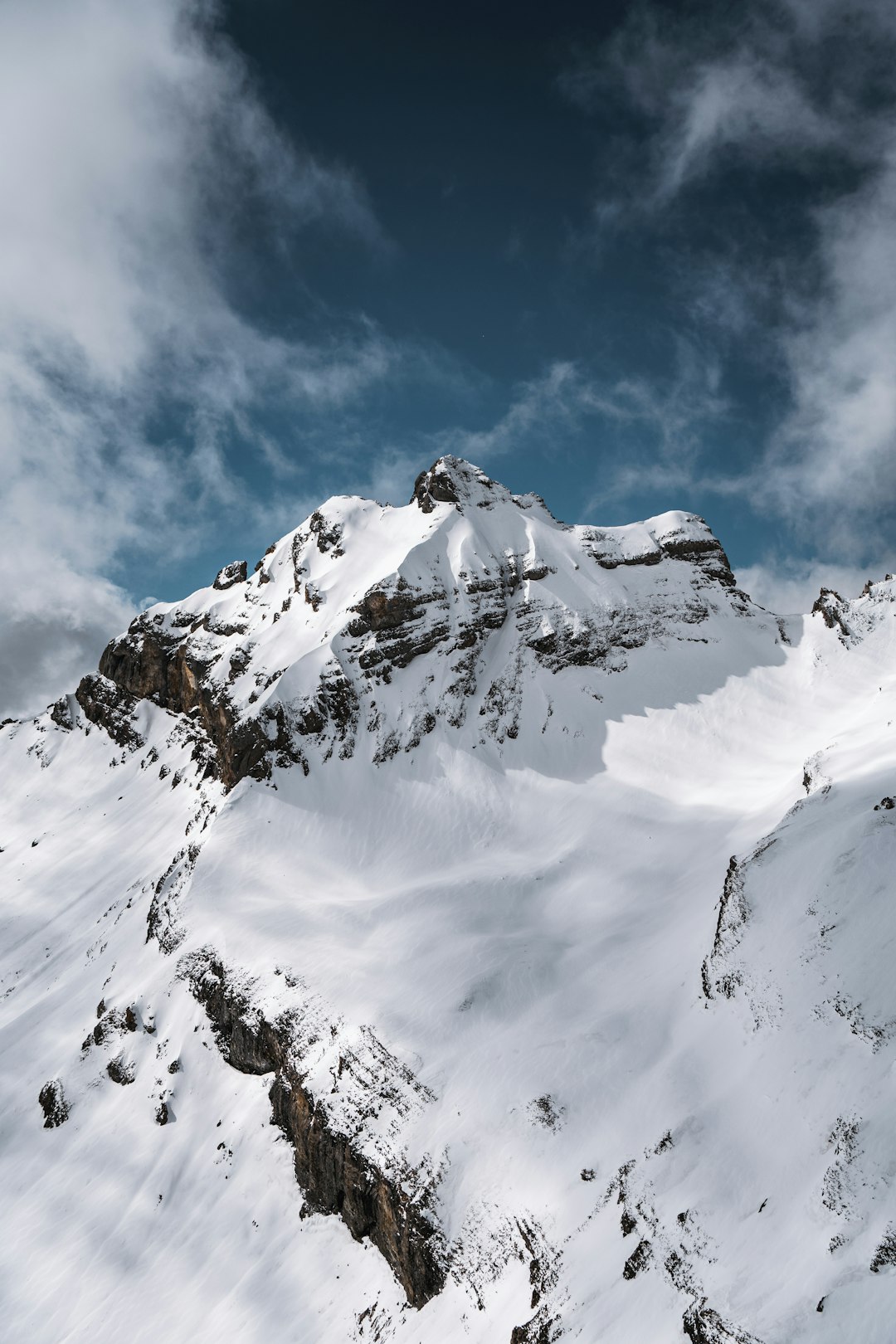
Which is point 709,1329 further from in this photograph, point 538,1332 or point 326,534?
point 326,534

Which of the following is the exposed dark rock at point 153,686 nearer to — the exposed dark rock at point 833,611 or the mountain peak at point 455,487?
the mountain peak at point 455,487

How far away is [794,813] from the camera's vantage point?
125ft

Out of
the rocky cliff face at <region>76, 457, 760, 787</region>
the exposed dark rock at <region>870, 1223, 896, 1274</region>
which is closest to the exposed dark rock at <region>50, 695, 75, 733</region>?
the rocky cliff face at <region>76, 457, 760, 787</region>

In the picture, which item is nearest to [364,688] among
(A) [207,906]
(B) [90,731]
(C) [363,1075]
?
(A) [207,906]

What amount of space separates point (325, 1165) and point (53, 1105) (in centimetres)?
2580

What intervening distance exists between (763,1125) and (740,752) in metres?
46.8

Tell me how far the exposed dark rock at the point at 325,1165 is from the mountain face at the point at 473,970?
9.5 inches

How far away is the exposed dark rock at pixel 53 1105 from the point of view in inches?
1831

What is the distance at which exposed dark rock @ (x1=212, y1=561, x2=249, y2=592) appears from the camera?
11081 centimetres

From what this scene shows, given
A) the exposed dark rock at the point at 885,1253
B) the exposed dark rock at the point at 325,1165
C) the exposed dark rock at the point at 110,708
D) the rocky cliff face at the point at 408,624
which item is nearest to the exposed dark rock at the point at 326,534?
the rocky cliff face at the point at 408,624

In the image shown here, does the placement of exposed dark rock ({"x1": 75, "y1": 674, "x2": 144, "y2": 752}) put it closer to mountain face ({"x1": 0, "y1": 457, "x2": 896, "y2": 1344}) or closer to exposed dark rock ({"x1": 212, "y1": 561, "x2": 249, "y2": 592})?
mountain face ({"x1": 0, "y1": 457, "x2": 896, "y2": 1344})

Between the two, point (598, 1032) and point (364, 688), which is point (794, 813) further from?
point (364, 688)

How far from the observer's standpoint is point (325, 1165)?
34562 mm

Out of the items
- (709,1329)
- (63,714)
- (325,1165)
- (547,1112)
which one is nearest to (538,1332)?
(709,1329)
